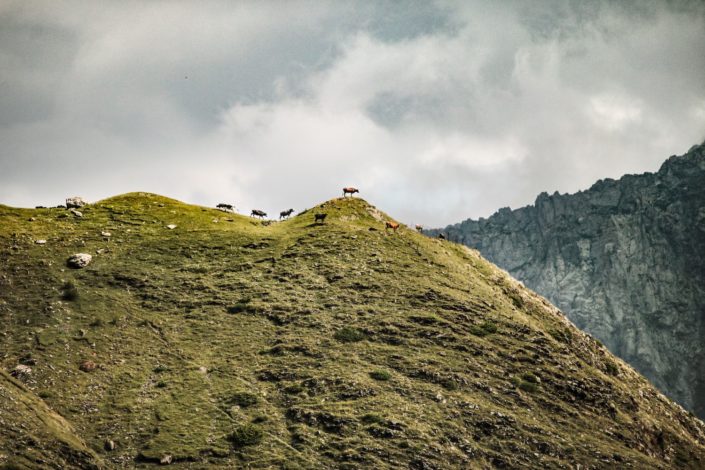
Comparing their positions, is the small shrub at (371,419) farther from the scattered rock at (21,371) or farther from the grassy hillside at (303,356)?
the scattered rock at (21,371)

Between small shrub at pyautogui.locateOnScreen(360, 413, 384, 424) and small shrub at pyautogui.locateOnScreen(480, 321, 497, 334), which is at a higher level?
small shrub at pyautogui.locateOnScreen(480, 321, 497, 334)

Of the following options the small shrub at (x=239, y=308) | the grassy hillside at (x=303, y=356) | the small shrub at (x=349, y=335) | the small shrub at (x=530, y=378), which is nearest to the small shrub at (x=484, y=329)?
the grassy hillside at (x=303, y=356)

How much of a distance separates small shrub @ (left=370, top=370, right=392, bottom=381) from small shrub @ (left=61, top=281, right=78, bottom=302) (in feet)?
107

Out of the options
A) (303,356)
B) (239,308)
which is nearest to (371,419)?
(303,356)

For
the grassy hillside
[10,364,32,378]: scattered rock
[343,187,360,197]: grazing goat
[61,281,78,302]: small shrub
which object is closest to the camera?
the grassy hillside

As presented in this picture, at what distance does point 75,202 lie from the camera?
274 ft

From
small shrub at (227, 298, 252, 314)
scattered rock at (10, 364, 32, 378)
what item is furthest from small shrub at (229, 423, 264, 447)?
small shrub at (227, 298, 252, 314)

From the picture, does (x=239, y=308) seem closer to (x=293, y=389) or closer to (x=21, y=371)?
(x=293, y=389)

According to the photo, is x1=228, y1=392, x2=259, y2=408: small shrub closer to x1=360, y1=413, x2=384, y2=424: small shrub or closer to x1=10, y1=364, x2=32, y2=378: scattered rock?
x1=360, y1=413, x2=384, y2=424: small shrub

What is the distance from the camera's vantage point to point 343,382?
2012 inches

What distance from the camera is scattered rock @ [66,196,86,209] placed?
82.8 m

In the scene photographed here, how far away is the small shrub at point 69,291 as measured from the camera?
192 feet

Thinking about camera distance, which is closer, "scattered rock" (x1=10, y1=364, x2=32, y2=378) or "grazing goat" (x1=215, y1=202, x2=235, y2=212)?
"scattered rock" (x1=10, y1=364, x2=32, y2=378)

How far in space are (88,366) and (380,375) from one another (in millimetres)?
26615
